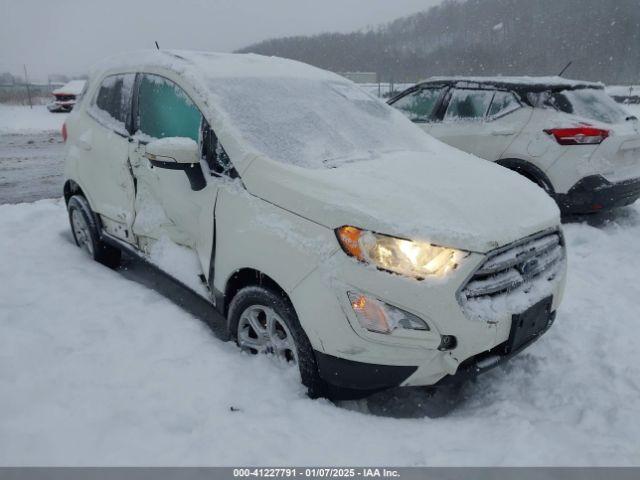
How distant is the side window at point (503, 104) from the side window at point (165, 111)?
3903mm

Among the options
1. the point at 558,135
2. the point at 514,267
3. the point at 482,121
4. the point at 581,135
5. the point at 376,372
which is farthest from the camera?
the point at 482,121

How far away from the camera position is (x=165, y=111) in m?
3.22

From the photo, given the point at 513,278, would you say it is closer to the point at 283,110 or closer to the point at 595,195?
the point at 283,110

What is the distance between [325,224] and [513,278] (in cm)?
93

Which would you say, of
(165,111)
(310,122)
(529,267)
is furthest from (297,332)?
(165,111)

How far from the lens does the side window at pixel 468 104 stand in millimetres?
5684

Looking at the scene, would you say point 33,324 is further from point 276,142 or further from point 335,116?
point 335,116

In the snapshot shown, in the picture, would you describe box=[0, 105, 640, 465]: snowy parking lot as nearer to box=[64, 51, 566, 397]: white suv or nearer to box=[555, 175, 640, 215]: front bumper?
box=[64, 51, 566, 397]: white suv

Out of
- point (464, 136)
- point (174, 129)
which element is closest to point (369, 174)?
point (174, 129)

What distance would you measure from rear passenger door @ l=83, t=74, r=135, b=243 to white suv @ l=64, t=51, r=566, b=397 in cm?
2

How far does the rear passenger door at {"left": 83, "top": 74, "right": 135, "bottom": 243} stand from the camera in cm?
357

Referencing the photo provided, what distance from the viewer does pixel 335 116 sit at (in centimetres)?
323

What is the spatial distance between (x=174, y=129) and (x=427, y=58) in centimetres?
10128

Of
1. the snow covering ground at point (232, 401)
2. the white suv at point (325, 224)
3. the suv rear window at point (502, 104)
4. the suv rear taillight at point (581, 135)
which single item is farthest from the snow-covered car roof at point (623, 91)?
the white suv at point (325, 224)
